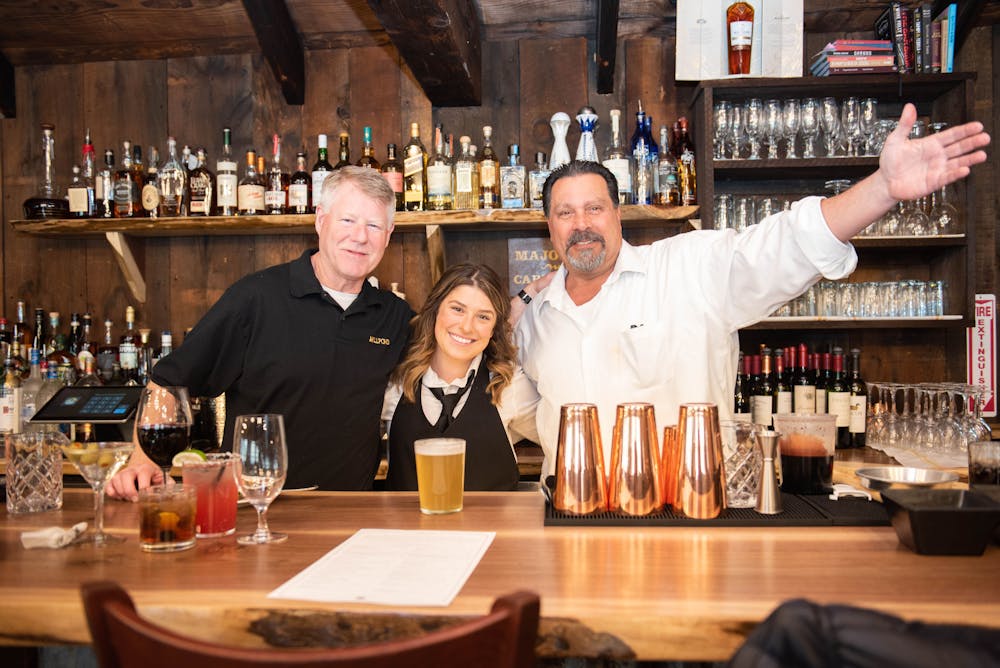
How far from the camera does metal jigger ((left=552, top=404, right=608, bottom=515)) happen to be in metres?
1.23

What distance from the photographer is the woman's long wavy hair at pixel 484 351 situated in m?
2.04

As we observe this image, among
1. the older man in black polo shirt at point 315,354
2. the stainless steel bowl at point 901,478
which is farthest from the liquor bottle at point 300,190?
the stainless steel bowl at point 901,478

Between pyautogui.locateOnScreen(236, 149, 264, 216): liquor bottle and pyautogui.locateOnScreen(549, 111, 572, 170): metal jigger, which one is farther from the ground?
pyautogui.locateOnScreen(549, 111, 572, 170): metal jigger

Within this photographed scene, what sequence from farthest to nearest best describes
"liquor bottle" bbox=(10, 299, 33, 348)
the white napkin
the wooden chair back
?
"liquor bottle" bbox=(10, 299, 33, 348) → the white napkin → the wooden chair back

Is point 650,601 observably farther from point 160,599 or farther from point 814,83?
point 814,83

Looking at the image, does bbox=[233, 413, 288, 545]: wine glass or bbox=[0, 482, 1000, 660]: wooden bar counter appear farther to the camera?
bbox=[233, 413, 288, 545]: wine glass

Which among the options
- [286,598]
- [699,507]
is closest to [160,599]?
[286,598]

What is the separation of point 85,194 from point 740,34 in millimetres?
2543

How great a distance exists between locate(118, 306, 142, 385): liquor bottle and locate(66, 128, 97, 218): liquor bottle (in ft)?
1.34

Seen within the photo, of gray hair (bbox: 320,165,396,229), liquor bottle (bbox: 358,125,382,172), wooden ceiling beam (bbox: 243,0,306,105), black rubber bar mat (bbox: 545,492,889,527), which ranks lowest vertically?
black rubber bar mat (bbox: 545,492,889,527)

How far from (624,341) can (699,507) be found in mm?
941

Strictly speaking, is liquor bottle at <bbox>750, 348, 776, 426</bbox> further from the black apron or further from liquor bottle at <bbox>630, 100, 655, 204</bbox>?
the black apron

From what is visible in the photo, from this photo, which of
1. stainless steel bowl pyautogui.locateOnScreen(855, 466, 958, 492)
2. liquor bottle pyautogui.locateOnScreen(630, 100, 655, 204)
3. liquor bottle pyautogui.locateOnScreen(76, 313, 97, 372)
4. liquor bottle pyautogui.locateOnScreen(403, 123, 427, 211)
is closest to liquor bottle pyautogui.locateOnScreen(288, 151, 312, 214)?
liquor bottle pyautogui.locateOnScreen(403, 123, 427, 211)

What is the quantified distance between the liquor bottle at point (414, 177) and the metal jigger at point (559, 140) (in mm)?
492
